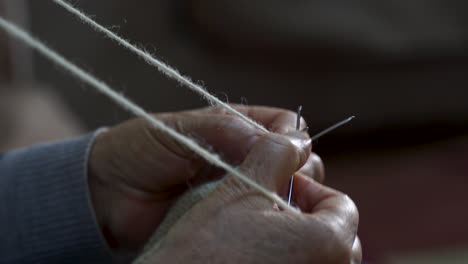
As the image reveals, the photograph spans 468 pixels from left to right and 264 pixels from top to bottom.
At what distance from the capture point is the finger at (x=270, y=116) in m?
0.65

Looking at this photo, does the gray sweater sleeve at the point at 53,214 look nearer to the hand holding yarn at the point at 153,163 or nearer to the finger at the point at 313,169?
the hand holding yarn at the point at 153,163

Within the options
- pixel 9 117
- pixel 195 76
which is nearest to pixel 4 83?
pixel 9 117

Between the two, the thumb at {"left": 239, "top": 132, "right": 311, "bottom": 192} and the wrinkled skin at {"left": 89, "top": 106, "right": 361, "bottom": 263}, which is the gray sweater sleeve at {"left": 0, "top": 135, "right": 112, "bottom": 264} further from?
the thumb at {"left": 239, "top": 132, "right": 311, "bottom": 192}

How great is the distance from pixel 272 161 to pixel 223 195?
0.05m

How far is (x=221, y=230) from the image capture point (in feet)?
1.60

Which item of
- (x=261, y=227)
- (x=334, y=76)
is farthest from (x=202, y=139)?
(x=334, y=76)

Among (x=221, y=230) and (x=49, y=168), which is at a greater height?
(x=221, y=230)

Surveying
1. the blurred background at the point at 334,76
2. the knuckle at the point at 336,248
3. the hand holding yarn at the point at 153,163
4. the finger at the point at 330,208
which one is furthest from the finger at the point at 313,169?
the blurred background at the point at 334,76

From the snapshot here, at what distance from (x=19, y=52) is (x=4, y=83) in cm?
10

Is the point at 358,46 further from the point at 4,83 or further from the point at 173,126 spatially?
the point at 173,126

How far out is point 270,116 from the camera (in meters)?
0.68

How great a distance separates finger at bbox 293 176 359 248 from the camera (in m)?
0.50

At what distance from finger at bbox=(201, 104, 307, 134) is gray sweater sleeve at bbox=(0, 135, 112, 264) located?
0.61 ft

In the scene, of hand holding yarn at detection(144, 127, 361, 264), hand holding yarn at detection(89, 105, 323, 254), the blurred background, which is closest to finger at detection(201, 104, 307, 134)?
hand holding yarn at detection(89, 105, 323, 254)
